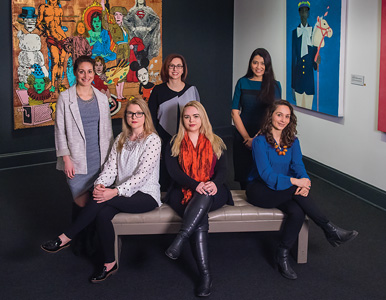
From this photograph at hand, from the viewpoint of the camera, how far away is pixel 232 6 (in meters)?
8.22

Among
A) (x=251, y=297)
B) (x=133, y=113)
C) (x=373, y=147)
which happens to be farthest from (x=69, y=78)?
(x=251, y=297)

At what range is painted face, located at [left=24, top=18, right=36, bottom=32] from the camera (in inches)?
257

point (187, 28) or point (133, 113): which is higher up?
point (187, 28)

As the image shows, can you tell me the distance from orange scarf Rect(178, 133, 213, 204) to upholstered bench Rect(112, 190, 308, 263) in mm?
244

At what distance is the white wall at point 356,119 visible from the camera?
523 cm

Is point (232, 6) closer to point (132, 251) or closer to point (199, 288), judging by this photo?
point (132, 251)

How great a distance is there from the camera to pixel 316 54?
237 inches

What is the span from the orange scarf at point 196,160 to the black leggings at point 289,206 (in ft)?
1.35

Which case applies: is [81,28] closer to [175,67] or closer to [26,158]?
[26,158]

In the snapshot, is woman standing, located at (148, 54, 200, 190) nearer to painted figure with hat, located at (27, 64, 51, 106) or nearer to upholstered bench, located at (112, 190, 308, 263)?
upholstered bench, located at (112, 190, 308, 263)

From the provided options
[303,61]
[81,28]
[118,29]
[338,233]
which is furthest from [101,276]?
[118,29]

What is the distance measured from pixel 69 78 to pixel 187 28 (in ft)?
6.49

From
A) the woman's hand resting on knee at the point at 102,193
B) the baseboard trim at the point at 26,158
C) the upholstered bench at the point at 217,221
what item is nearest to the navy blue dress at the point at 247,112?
the upholstered bench at the point at 217,221

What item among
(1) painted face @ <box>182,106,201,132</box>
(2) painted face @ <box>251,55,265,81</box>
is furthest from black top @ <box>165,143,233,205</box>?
(2) painted face @ <box>251,55,265,81</box>
